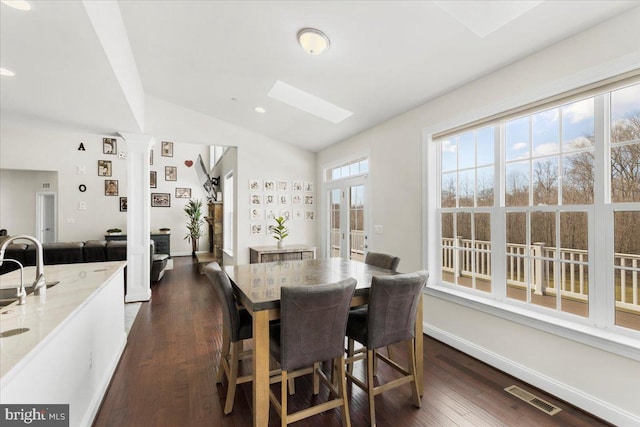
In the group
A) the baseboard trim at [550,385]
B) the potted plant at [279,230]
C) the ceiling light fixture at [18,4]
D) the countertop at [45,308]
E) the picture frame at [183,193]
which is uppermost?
the ceiling light fixture at [18,4]

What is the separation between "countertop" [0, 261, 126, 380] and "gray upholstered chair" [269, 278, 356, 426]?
39.7 inches

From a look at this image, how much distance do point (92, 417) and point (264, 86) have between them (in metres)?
3.48

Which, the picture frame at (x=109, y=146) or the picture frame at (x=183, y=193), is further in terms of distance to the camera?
the picture frame at (x=183, y=193)

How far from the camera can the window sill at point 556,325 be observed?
1816 millimetres

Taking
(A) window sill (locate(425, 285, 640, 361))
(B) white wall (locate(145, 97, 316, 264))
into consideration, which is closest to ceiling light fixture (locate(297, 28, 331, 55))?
(A) window sill (locate(425, 285, 640, 361))

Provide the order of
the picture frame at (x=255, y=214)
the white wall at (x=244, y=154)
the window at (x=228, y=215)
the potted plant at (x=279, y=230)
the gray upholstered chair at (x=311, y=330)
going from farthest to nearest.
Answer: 1. the window at (x=228, y=215)
2. the picture frame at (x=255, y=214)
3. the potted plant at (x=279, y=230)
4. the white wall at (x=244, y=154)
5. the gray upholstered chair at (x=311, y=330)

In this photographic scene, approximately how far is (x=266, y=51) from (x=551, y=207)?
2.85 metres

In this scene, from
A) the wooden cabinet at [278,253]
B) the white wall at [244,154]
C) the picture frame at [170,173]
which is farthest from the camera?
Answer: the picture frame at [170,173]

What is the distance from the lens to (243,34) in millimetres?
2725

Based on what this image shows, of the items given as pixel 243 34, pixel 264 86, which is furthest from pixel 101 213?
pixel 243 34

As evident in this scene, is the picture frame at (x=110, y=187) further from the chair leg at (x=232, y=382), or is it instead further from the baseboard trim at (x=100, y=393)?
the chair leg at (x=232, y=382)

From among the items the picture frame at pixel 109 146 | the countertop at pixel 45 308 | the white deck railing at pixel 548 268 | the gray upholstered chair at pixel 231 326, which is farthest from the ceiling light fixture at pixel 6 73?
the picture frame at pixel 109 146

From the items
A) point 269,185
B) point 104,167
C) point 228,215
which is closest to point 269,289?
point 269,185

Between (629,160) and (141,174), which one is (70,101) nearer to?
(141,174)
